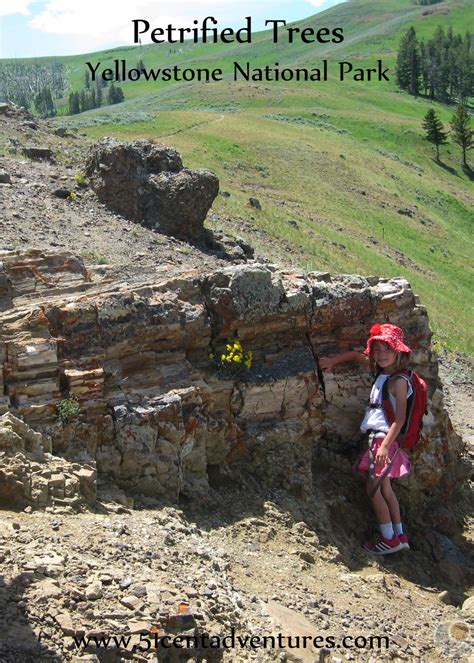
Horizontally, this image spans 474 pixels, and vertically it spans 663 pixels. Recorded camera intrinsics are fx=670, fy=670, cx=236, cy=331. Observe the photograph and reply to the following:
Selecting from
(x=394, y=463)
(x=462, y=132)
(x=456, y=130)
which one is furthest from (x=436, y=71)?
(x=394, y=463)

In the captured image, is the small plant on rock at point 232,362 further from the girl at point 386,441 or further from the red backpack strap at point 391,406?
the red backpack strap at point 391,406

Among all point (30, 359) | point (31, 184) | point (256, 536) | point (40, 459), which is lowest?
point (256, 536)

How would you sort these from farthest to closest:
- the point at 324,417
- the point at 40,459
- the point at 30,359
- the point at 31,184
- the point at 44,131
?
the point at 44,131
the point at 31,184
the point at 324,417
the point at 30,359
the point at 40,459

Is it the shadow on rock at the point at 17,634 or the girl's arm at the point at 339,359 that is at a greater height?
the girl's arm at the point at 339,359

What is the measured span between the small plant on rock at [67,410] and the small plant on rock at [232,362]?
2.34m

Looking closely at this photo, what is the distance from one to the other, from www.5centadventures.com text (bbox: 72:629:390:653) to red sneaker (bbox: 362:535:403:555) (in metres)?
2.16

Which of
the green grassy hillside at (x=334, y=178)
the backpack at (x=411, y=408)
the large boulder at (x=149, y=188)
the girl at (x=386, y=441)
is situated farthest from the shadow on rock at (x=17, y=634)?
the green grassy hillside at (x=334, y=178)

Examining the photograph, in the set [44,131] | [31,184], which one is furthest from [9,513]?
[44,131]

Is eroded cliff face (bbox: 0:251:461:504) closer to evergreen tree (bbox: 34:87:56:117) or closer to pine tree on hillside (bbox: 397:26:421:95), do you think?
pine tree on hillside (bbox: 397:26:421:95)

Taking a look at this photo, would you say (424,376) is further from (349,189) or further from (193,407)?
(349,189)

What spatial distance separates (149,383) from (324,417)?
9.93ft

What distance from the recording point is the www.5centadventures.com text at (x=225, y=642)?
19.2ft

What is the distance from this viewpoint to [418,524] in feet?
36.0

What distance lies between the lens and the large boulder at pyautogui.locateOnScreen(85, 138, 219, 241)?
16.7m
